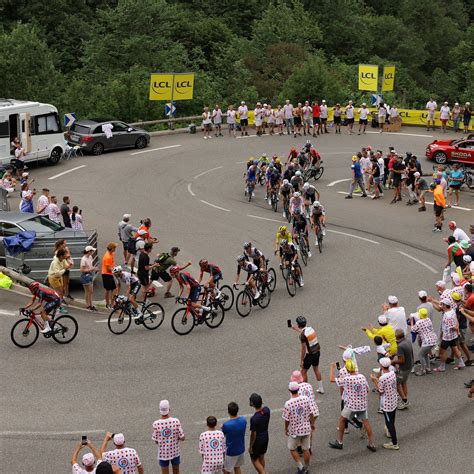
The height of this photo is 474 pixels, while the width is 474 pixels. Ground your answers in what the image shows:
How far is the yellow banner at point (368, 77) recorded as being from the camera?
47769 millimetres

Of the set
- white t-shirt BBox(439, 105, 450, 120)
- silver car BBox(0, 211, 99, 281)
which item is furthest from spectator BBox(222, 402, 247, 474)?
white t-shirt BBox(439, 105, 450, 120)

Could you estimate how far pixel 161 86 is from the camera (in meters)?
44.4

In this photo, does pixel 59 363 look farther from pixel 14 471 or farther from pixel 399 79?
pixel 399 79

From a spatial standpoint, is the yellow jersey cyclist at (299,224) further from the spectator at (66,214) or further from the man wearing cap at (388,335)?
the man wearing cap at (388,335)

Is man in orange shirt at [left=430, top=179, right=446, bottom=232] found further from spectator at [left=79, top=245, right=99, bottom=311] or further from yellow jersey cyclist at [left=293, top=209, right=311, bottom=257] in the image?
spectator at [left=79, top=245, right=99, bottom=311]

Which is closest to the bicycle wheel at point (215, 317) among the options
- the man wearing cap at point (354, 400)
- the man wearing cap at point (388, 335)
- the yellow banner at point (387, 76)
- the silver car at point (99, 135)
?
the man wearing cap at point (388, 335)

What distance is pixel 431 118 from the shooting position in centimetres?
4453

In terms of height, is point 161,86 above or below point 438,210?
above

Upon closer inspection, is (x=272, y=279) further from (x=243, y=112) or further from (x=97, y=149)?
(x=243, y=112)

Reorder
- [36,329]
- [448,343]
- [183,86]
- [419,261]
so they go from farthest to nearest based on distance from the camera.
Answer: [183,86], [419,261], [36,329], [448,343]

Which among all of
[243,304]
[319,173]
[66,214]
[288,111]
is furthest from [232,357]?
[288,111]

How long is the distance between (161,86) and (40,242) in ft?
76.8

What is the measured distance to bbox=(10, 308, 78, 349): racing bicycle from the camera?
60.2ft

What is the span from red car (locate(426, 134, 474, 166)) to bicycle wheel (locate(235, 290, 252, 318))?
18.0m
